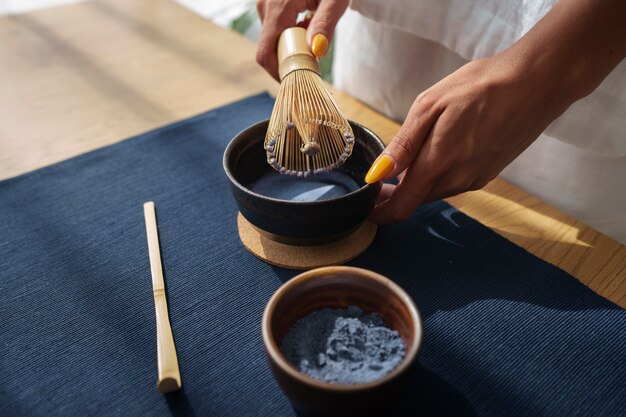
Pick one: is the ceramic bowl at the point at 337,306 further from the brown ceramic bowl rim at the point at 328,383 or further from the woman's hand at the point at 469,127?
the woman's hand at the point at 469,127

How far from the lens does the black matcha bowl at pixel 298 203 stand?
56cm

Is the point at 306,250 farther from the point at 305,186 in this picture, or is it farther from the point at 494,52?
the point at 494,52

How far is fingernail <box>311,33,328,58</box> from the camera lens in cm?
67

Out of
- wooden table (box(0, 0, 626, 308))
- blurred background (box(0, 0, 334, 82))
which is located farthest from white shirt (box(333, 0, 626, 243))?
blurred background (box(0, 0, 334, 82))

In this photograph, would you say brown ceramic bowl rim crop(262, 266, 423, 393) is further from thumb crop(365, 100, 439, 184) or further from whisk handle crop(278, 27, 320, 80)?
whisk handle crop(278, 27, 320, 80)

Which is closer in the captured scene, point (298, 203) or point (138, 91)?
point (298, 203)

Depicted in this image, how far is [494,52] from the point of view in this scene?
0.71 m

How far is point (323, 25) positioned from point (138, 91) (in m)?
0.40

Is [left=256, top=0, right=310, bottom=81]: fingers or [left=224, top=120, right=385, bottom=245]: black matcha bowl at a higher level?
[left=256, top=0, right=310, bottom=81]: fingers

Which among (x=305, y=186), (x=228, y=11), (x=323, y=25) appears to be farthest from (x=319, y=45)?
(x=228, y=11)

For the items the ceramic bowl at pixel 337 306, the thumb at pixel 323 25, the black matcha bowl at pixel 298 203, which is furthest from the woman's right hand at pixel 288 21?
the ceramic bowl at pixel 337 306

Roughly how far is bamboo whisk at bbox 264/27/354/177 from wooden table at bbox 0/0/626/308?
0.63 ft

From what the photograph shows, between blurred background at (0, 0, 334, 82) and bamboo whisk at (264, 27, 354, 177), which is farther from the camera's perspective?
blurred background at (0, 0, 334, 82)

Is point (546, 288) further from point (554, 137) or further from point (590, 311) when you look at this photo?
point (554, 137)
